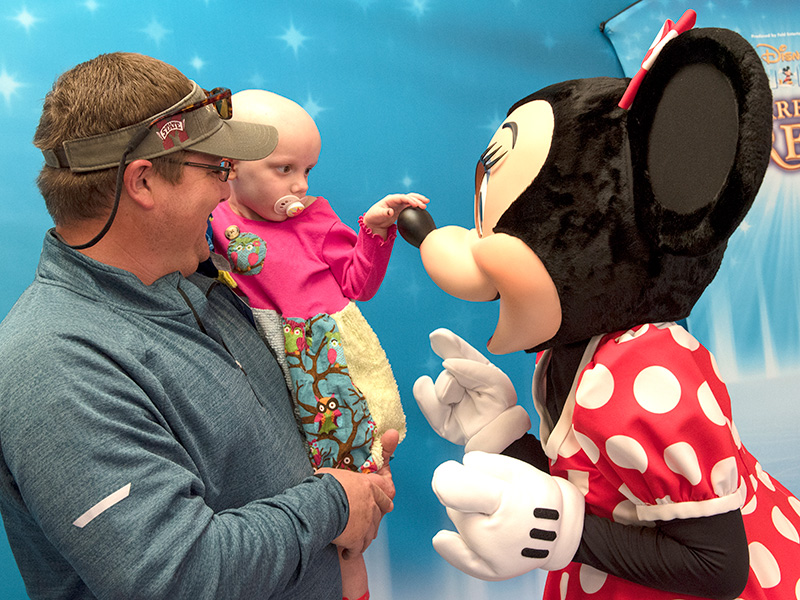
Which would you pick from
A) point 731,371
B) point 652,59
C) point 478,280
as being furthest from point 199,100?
point 731,371

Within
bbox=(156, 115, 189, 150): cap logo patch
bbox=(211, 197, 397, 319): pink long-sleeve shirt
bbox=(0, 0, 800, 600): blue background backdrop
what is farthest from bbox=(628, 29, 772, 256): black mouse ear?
bbox=(0, 0, 800, 600): blue background backdrop

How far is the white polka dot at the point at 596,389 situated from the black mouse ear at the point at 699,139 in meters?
0.21

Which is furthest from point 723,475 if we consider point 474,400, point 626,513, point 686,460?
point 474,400

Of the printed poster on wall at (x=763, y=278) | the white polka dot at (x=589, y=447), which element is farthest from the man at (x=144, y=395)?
the printed poster on wall at (x=763, y=278)

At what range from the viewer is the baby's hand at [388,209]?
4.47 feet

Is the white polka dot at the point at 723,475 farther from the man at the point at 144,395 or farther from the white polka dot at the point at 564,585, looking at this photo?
the man at the point at 144,395

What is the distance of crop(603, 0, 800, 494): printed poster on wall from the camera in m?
2.11

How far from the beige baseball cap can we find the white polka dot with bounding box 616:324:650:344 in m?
0.72

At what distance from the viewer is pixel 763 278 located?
7.07ft

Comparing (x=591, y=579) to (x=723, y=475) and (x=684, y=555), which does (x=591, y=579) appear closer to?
(x=684, y=555)

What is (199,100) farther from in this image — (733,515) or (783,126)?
(783,126)

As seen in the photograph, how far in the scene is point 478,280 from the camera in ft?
3.77

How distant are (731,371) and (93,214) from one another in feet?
6.23

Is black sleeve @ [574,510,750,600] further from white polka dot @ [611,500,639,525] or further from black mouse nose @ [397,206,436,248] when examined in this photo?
black mouse nose @ [397,206,436,248]
